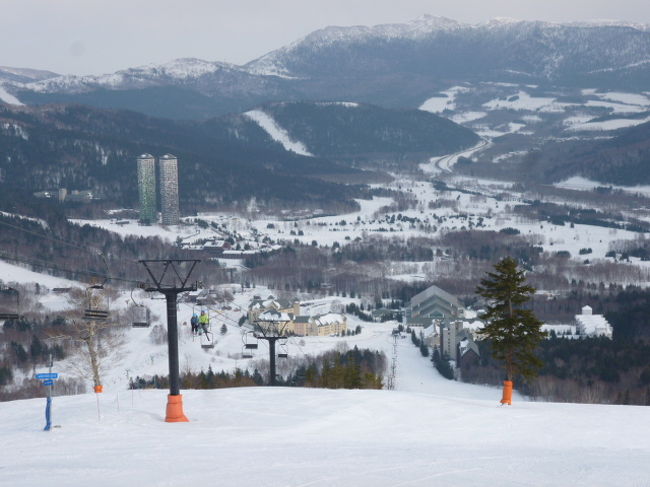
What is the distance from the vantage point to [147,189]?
169 metres

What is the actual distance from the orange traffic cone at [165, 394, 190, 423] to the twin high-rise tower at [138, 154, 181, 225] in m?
127

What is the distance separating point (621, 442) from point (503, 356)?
9.65 m

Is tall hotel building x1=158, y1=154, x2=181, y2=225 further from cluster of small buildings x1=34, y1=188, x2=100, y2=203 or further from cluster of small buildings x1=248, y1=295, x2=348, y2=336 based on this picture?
cluster of small buildings x1=248, y1=295, x2=348, y2=336

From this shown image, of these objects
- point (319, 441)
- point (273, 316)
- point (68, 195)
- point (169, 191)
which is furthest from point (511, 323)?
point (68, 195)

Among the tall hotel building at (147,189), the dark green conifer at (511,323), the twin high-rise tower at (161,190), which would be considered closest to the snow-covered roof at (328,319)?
the dark green conifer at (511,323)

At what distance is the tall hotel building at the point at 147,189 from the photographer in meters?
160

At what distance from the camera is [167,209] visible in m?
160

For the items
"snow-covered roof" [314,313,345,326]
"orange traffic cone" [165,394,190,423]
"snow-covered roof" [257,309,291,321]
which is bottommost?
"orange traffic cone" [165,394,190,423]

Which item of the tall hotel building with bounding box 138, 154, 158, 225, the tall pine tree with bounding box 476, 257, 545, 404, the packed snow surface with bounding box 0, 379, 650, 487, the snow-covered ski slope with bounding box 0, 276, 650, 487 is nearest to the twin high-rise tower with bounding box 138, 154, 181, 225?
the tall hotel building with bounding box 138, 154, 158, 225

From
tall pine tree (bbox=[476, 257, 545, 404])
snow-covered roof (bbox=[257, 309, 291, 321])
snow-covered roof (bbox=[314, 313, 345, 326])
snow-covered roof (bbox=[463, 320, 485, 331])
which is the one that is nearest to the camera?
tall pine tree (bbox=[476, 257, 545, 404])

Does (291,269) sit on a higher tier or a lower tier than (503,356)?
higher

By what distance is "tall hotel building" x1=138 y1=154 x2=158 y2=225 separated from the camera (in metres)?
160

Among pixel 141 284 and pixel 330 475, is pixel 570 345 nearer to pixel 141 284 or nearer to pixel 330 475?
pixel 141 284

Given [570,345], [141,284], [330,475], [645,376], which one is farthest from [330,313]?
[330,475]
